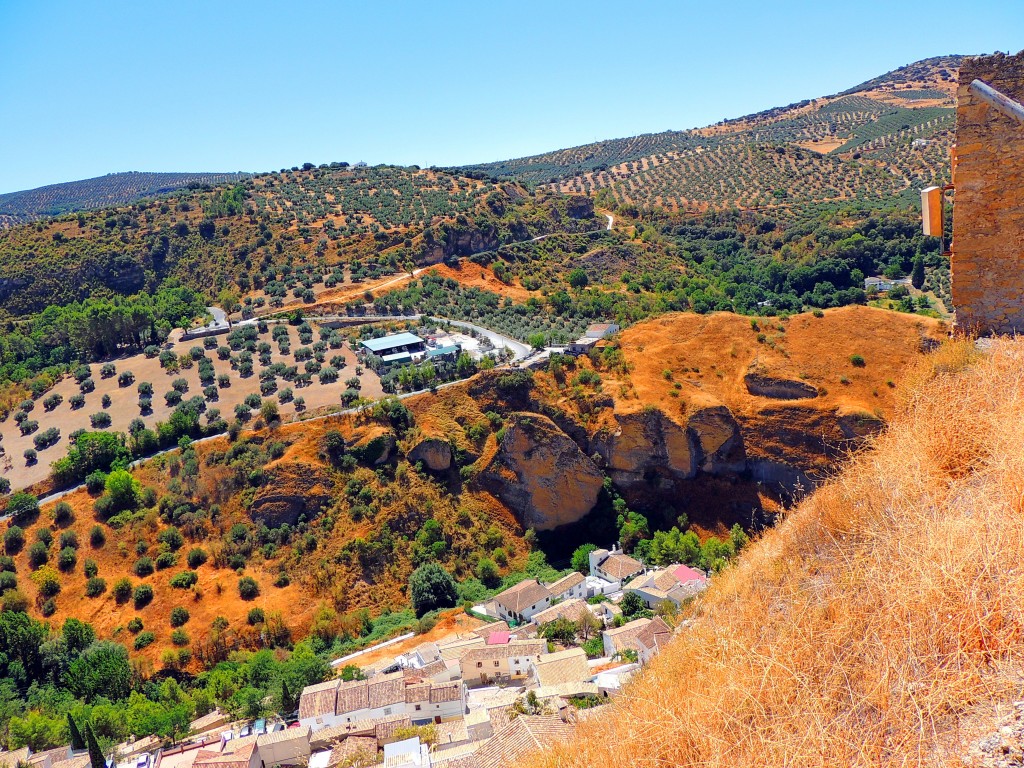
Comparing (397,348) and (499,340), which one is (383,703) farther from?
(499,340)

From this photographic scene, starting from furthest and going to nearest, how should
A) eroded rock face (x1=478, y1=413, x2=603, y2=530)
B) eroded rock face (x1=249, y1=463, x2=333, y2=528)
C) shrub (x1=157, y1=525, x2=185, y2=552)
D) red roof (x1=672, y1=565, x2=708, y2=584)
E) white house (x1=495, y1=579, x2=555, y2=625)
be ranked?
eroded rock face (x1=478, y1=413, x2=603, y2=530) < eroded rock face (x1=249, y1=463, x2=333, y2=528) < shrub (x1=157, y1=525, x2=185, y2=552) < white house (x1=495, y1=579, x2=555, y2=625) < red roof (x1=672, y1=565, x2=708, y2=584)

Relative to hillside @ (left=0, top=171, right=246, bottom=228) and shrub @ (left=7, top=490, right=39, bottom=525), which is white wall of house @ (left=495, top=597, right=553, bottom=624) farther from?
hillside @ (left=0, top=171, right=246, bottom=228)

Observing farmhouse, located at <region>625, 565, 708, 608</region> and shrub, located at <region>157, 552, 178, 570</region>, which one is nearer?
farmhouse, located at <region>625, 565, 708, 608</region>

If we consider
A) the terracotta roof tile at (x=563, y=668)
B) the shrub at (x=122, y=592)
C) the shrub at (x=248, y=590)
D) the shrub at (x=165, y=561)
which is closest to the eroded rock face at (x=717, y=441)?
the terracotta roof tile at (x=563, y=668)

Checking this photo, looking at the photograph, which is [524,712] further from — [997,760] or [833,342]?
[833,342]

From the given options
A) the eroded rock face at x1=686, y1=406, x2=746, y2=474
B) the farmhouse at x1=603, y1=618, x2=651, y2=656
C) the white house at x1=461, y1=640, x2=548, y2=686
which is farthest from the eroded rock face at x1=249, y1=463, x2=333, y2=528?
the eroded rock face at x1=686, y1=406, x2=746, y2=474
